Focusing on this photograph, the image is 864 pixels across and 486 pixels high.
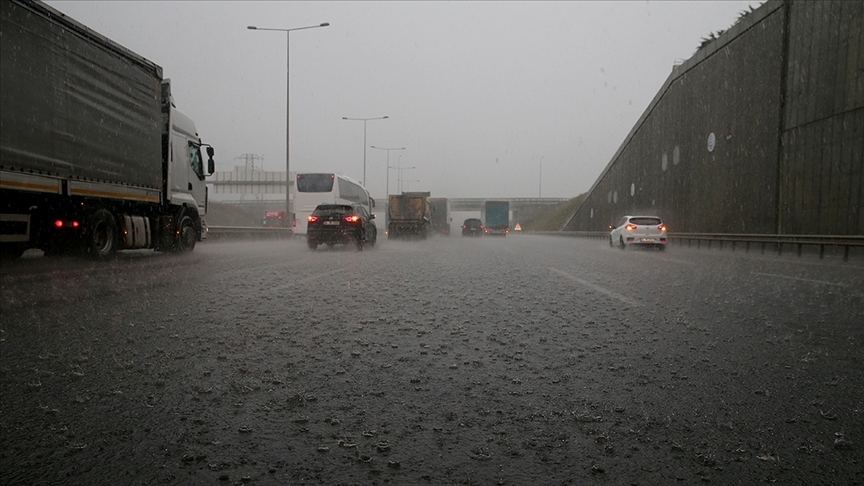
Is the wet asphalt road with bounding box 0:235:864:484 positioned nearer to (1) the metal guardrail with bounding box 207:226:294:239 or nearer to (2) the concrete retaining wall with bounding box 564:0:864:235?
(2) the concrete retaining wall with bounding box 564:0:864:235

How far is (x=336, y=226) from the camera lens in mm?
21266

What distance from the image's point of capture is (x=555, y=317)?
6.14 m

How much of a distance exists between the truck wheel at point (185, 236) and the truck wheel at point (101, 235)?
2.72 meters

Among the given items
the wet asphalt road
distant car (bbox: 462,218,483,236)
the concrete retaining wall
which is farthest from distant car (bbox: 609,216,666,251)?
distant car (bbox: 462,218,483,236)

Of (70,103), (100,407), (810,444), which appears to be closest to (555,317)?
(810,444)

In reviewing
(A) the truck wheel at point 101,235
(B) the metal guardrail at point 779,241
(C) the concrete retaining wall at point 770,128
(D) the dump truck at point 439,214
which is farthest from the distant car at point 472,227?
(A) the truck wheel at point 101,235

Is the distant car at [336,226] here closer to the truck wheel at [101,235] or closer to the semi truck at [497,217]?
the truck wheel at [101,235]

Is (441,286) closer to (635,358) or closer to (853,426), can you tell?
(635,358)

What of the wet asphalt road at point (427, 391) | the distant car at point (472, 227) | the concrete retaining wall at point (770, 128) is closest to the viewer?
the wet asphalt road at point (427, 391)

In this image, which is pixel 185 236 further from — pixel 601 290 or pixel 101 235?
pixel 601 290

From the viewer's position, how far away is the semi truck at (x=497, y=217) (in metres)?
60.7

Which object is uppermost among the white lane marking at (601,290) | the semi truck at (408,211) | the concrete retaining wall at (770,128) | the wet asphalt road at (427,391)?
the concrete retaining wall at (770,128)

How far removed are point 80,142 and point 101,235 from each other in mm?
2553

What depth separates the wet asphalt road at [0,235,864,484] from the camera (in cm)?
244
